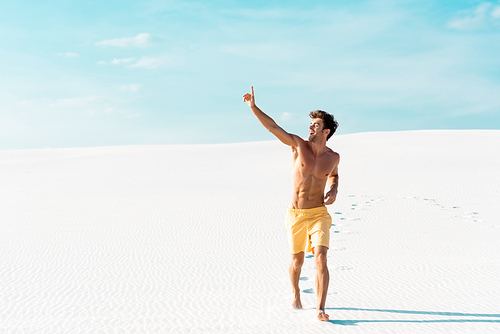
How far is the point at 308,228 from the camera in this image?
4.09 meters

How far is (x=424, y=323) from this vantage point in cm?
396

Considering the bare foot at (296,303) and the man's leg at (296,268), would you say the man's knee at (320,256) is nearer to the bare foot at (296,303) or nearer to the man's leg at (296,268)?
the man's leg at (296,268)

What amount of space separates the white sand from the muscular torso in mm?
1050

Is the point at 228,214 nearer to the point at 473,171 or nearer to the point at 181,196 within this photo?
the point at 181,196

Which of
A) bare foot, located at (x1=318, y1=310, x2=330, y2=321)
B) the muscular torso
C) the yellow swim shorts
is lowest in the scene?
bare foot, located at (x1=318, y1=310, x2=330, y2=321)

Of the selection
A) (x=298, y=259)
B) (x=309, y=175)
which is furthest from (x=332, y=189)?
(x=298, y=259)

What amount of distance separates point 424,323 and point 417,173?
12.9 meters

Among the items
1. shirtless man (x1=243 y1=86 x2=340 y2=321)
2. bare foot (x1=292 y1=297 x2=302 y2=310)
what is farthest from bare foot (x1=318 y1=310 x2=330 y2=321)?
shirtless man (x1=243 y1=86 x2=340 y2=321)

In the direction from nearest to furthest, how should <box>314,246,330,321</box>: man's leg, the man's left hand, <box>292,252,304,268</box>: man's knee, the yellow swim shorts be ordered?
<box>314,246,330,321</box>: man's leg
the yellow swim shorts
the man's left hand
<box>292,252,304,268</box>: man's knee

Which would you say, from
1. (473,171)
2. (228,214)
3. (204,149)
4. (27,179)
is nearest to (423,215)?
(228,214)

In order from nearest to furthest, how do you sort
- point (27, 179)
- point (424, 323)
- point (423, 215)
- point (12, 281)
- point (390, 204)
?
point (424, 323), point (12, 281), point (423, 215), point (390, 204), point (27, 179)

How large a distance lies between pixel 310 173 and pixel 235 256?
3.01m

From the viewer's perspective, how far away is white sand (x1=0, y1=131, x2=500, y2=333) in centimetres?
414

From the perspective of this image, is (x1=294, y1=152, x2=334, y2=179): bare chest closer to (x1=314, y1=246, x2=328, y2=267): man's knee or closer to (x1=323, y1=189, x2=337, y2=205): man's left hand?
(x1=323, y1=189, x2=337, y2=205): man's left hand
